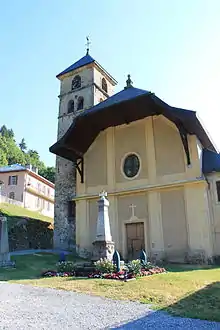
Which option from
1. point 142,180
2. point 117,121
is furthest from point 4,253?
point 117,121

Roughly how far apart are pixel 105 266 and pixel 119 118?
10413 mm

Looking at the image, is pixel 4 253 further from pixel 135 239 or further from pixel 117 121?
pixel 117 121

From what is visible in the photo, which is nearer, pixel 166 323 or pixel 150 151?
pixel 166 323

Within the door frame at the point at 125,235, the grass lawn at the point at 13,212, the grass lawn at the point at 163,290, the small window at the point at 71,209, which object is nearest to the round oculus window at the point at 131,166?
→ the door frame at the point at 125,235

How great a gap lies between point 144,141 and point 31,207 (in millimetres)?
28947

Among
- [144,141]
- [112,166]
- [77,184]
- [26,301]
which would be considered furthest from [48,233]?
[26,301]

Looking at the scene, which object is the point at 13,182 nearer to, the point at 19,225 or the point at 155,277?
the point at 19,225

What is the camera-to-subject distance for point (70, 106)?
24.5m

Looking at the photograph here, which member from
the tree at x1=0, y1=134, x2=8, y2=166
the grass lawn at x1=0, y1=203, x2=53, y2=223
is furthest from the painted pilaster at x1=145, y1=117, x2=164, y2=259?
the tree at x1=0, y1=134, x2=8, y2=166

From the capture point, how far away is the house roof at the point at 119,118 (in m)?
16.2

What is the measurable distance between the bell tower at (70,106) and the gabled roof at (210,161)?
8.77 meters

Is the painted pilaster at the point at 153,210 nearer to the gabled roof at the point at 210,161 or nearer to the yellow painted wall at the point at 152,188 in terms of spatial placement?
the yellow painted wall at the point at 152,188

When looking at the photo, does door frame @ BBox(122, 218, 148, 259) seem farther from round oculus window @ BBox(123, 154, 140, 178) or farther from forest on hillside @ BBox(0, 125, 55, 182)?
forest on hillside @ BBox(0, 125, 55, 182)

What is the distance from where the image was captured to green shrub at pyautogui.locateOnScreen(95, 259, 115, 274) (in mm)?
10641
